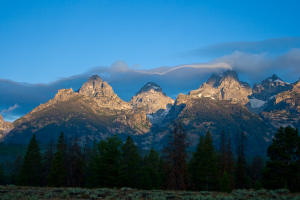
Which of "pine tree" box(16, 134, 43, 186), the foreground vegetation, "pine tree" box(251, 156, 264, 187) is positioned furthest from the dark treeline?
the foreground vegetation

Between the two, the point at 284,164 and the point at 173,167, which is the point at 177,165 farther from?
the point at 284,164

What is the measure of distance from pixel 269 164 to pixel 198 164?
17.9 meters

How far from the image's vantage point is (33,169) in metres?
57.6

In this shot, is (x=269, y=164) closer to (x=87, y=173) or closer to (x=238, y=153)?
(x=238, y=153)

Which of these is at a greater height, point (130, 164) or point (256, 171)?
point (130, 164)

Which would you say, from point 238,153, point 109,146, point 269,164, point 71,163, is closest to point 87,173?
point 71,163

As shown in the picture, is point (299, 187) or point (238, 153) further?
point (238, 153)

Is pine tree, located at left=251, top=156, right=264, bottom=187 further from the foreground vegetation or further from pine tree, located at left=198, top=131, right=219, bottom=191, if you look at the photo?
the foreground vegetation

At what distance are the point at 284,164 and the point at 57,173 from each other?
46.2 meters

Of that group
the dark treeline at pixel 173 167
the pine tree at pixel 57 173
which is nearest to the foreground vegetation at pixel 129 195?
the dark treeline at pixel 173 167

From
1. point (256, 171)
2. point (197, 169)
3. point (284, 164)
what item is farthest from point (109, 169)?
point (256, 171)

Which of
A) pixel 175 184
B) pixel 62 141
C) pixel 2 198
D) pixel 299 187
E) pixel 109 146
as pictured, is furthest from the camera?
pixel 62 141

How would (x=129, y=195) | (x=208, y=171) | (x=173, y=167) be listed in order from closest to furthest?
1. (x=129, y=195)
2. (x=173, y=167)
3. (x=208, y=171)

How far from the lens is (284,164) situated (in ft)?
114
